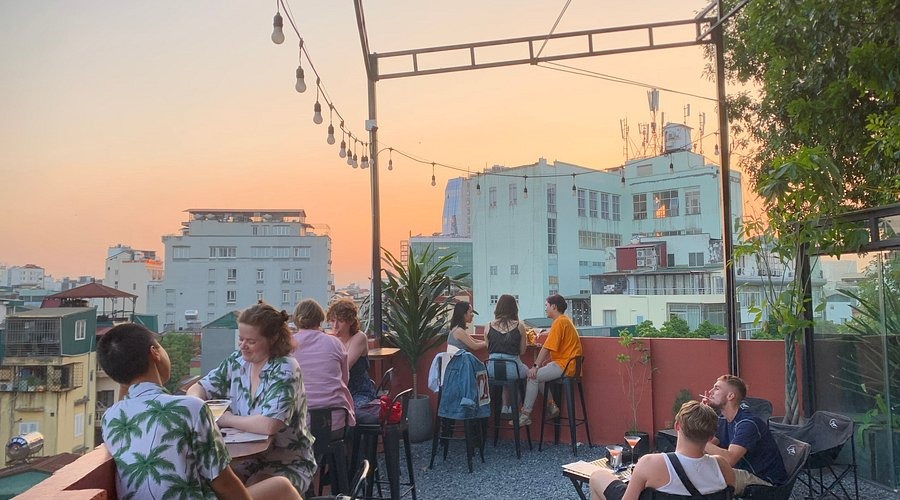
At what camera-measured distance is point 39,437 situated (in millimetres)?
2594

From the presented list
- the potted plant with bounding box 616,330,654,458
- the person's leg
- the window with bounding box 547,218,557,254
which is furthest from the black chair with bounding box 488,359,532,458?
the window with bounding box 547,218,557,254

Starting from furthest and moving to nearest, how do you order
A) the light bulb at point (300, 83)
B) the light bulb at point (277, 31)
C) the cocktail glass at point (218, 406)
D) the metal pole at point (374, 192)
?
the metal pole at point (374, 192) < the light bulb at point (300, 83) < the light bulb at point (277, 31) < the cocktail glass at point (218, 406)

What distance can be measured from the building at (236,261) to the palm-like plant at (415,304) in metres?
9.36

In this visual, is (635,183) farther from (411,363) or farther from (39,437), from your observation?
(39,437)

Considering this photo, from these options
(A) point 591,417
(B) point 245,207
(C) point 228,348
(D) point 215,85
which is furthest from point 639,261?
(C) point 228,348

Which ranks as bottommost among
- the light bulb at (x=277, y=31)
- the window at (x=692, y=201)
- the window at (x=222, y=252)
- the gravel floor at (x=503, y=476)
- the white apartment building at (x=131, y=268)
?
the gravel floor at (x=503, y=476)

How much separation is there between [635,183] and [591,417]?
32.4m

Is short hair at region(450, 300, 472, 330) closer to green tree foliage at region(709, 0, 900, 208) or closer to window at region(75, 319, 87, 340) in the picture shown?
green tree foliage at region(709, 0, 900, 208)

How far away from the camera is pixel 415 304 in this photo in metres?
6.41

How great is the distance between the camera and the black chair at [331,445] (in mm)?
3527

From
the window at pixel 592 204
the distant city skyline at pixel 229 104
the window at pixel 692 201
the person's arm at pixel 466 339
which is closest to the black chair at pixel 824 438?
the person's arm at pixel 466 339

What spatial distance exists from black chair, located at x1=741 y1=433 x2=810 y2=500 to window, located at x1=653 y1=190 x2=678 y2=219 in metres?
32.9

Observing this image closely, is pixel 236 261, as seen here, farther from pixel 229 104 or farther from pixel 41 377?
pixel 41 377

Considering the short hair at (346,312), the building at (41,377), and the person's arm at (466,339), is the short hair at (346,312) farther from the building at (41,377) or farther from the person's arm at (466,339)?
the building at (41,377)
